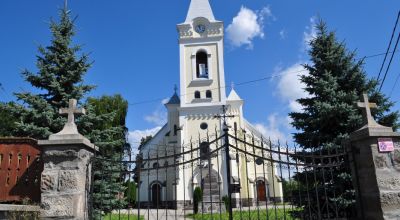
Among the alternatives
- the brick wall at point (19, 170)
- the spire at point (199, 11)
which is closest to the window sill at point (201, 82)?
the spire at point (199, 11)

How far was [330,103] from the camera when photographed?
9906 millimetres

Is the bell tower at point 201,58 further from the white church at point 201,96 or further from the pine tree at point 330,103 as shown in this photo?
the pine tree at point 330,103

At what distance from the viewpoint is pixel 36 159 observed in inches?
238

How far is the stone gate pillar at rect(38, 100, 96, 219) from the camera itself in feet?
17.4

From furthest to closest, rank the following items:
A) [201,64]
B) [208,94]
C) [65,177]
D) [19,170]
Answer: [201,64] → [208,94] → [19,170] → [65,177]

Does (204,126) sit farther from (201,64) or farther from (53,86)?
(53,86)

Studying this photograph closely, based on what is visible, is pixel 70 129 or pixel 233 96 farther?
pixel 233 96

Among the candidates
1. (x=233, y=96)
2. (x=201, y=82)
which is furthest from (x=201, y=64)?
(x=233, y=96)

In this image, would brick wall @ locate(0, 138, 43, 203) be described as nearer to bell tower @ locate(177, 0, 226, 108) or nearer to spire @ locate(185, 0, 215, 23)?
bell tower @ locate(177, 0, 226, 108)

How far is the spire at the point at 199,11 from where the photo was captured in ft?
107

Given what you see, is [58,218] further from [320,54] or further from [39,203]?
[320,54]

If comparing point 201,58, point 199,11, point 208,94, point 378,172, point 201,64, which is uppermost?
point 199,11

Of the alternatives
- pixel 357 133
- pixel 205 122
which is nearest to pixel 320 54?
pixel 357 133

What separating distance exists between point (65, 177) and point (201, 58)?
2763cm
